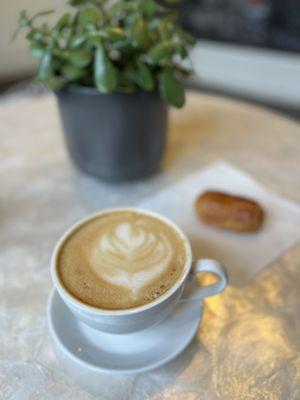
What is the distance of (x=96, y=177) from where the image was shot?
704mm

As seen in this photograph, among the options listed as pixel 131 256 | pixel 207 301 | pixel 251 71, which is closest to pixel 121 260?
pixel 131 256

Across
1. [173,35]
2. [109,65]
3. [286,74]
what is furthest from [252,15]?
[109,65]

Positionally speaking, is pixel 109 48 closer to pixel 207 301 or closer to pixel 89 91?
pixel 89 91

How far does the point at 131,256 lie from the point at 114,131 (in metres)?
0.26

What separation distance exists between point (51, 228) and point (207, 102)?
0.57 meters

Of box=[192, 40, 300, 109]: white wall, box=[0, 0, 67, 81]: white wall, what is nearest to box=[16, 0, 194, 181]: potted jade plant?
box=[192, 40, 300, 109]: white wall

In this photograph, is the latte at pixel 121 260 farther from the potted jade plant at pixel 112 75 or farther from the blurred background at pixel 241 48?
the blurred background at pixel 241 48

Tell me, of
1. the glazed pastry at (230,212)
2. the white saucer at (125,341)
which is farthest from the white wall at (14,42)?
the white saucer at (125,341)

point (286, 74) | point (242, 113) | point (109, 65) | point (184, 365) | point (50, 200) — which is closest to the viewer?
point (184, 365)

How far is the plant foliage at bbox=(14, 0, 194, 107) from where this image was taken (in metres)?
0.56

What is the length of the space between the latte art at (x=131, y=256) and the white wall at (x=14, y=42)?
175 centimetres

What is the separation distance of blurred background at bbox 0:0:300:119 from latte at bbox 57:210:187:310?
143 cm

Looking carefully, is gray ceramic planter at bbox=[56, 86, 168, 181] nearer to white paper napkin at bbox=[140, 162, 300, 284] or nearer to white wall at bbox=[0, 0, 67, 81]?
white paper napkin at bbox=[140, 162, 300, 284]

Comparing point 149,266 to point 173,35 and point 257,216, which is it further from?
point 173,35
